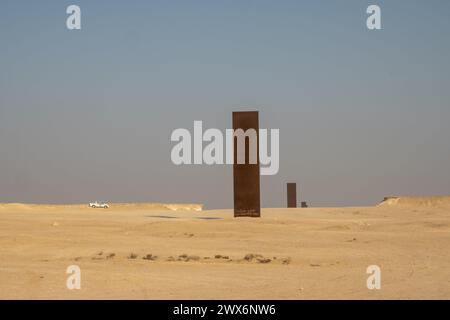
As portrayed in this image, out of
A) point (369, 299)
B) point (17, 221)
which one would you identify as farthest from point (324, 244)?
point (17, 221)

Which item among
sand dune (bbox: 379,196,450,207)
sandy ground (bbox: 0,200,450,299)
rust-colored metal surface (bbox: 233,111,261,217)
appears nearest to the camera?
sandy ground (bbox: 0,200,450,299)

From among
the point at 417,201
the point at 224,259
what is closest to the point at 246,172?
the point at 224,259

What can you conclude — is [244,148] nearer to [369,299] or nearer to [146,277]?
[146,277]

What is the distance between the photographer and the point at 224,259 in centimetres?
1382

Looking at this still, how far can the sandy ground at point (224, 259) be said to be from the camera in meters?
9.69

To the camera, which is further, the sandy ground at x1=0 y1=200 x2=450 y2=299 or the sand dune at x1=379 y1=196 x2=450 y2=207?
the sand dune at x1=379 y1=196 x2=450 y2=207

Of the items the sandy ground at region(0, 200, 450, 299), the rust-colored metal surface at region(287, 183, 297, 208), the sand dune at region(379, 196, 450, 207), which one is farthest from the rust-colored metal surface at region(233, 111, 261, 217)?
the sand dune at region(379, 196, 450, 207)

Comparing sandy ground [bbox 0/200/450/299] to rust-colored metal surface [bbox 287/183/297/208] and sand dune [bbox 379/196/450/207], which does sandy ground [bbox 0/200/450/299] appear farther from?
sand dune [bbox 379/196/450/207]

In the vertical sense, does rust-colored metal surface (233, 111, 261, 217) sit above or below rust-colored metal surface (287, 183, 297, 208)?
above

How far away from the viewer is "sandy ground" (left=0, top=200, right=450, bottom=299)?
9688 mm

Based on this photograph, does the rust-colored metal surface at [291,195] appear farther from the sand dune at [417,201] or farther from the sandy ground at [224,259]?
the sandy ground at [224,259]

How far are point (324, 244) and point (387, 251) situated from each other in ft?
5.91

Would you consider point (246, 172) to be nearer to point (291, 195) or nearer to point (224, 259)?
point (224, 259)

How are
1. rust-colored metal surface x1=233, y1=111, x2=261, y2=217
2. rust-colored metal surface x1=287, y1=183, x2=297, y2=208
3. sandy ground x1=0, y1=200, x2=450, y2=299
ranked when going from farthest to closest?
rust-colored metal surface x1=287, y1=183, x2=297, y2=208 < rust-colored metal surface x1=233, y1=111, x2=261, y2=217 < sandy ground x1=0, y1=200, x2=450, y2=299
